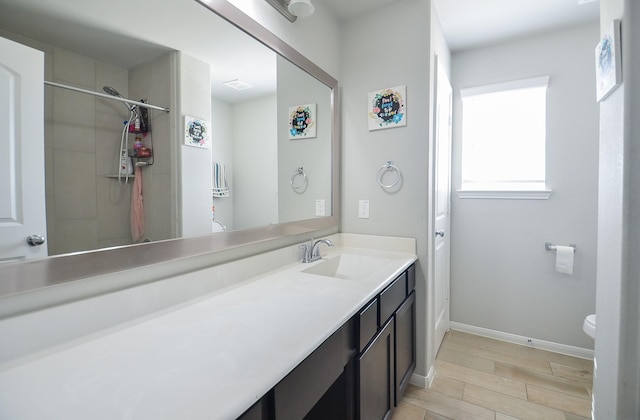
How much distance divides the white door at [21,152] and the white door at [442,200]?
1916 mm

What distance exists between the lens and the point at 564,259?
2.18 metres

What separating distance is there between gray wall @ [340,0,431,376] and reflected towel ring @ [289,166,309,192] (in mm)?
401

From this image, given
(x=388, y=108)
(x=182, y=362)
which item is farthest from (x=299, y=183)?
(x=182, y=362)

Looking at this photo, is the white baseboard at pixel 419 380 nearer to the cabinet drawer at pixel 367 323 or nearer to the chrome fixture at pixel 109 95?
the cabinet drawer at pixel 367 323

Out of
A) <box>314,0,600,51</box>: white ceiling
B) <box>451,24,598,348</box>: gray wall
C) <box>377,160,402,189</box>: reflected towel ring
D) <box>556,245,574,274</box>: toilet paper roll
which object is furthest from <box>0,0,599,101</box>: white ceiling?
<box>556,245,574,274</box>: toilet paper roll

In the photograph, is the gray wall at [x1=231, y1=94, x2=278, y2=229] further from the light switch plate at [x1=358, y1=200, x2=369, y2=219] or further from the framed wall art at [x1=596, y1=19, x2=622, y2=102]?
the framed wall art at [x1=596, y1=19, x2=622, y2=102]

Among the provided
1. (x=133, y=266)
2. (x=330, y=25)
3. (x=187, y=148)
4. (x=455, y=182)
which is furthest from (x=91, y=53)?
(x=455, y=182)

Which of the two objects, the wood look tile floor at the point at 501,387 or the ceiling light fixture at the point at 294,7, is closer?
the ceiling light fixture at the point at 294,7

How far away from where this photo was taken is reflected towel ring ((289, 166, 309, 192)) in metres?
1.75

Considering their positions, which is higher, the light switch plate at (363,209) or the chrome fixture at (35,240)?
the light switch plate at (363,209)

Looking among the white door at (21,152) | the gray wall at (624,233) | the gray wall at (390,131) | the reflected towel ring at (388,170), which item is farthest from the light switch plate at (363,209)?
the white door at (21,152)

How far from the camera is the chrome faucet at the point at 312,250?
166 centimetres

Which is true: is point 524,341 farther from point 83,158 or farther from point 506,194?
point 83,158

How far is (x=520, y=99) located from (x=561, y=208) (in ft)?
3.09
